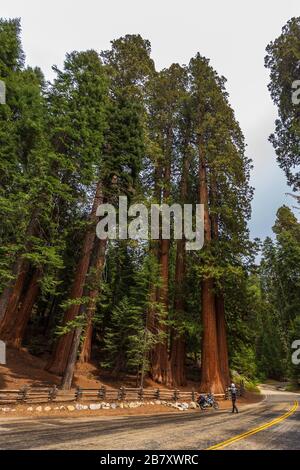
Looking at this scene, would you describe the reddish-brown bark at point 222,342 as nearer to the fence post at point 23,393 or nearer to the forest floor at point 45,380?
the forest floor at point 45,380

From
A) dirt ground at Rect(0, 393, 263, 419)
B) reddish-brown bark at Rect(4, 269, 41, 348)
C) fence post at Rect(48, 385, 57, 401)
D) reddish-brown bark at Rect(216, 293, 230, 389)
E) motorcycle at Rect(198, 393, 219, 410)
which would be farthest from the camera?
reddish-brown bark at Rect(216, 293, 230, 389)

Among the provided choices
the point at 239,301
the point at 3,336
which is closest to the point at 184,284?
the point at 239,301

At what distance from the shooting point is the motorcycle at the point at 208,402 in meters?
20.4

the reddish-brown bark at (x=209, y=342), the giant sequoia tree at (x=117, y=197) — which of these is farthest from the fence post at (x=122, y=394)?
the reddish-brown bark at (x=209, y=342)

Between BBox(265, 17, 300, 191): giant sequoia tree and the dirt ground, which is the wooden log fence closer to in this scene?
the dirt ground

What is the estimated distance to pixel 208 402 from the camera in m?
20.8

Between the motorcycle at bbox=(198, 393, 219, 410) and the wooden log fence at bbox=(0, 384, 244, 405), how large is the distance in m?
1.34

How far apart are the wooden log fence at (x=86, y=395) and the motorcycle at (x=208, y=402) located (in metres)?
1.34

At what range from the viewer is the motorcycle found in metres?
20.4

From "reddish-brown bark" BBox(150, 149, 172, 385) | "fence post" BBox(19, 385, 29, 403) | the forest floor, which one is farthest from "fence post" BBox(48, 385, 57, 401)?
"reddish-brown bark" BBox(150, 149, 172, 385)

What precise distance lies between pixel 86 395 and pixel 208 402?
335 inches

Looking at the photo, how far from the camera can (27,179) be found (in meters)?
15.1
